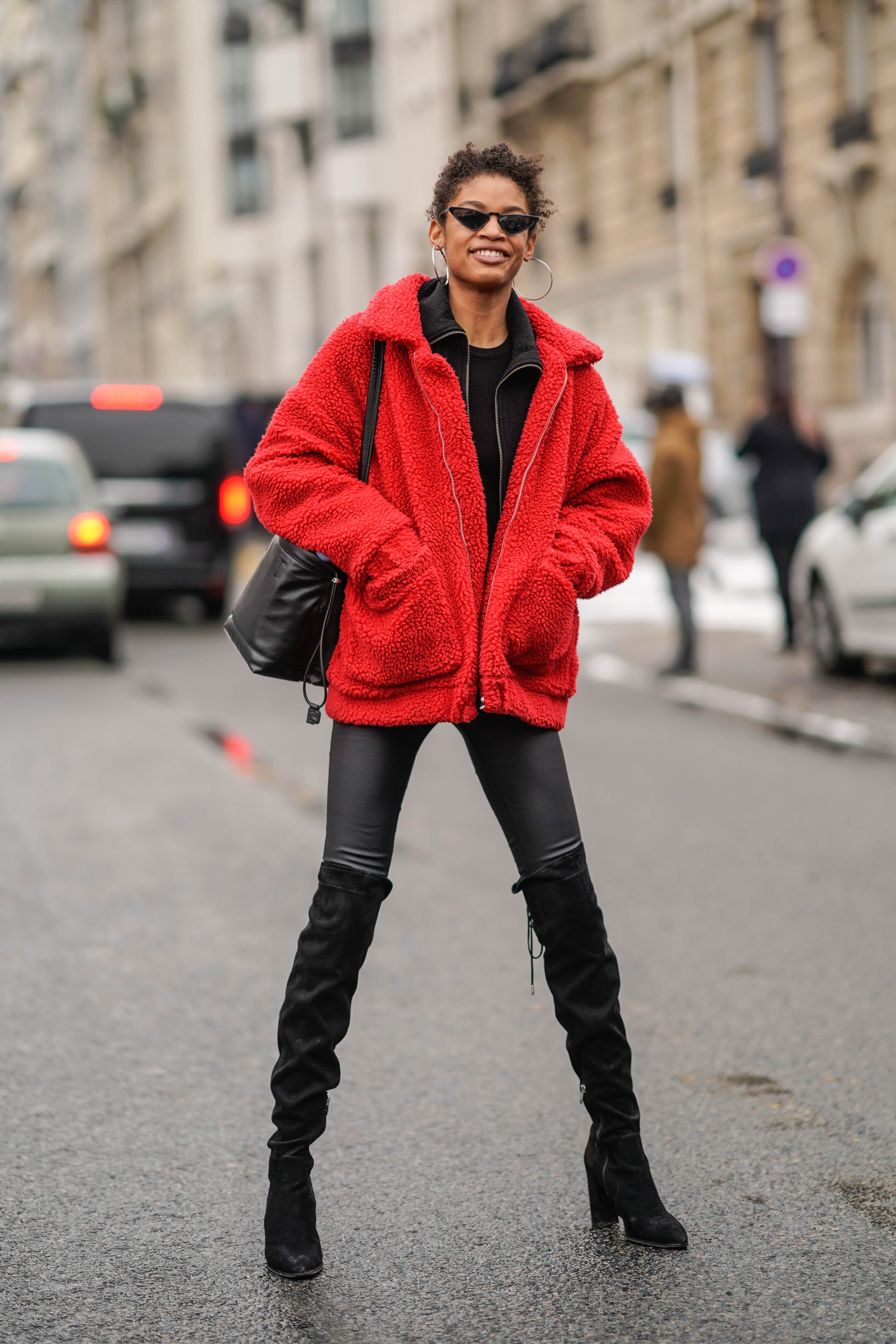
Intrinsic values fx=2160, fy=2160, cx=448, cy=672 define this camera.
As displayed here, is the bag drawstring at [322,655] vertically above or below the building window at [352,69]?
below

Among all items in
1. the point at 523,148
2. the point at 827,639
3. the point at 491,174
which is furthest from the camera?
the point at 523,148

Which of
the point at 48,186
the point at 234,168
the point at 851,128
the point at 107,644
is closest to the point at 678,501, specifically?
the point at 107,644

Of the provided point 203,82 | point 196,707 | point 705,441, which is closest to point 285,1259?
point 196,707

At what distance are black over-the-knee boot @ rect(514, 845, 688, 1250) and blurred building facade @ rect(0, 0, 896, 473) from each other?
17.7 metres

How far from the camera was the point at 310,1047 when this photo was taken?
3678 millimetres

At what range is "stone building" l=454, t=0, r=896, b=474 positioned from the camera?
28984 millimetres

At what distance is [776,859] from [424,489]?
13.7 feet

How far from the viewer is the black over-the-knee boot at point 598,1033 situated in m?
3.76

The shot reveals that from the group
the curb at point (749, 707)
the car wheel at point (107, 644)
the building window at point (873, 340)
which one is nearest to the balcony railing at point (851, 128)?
the building window at point (873, 340)

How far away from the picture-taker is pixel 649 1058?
198 inches

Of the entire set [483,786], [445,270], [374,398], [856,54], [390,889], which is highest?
[856,54]

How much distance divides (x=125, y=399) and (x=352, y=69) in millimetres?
35427

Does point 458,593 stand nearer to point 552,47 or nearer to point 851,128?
point 851,128

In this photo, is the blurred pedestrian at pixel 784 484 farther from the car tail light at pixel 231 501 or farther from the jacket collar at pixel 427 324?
the jacket collar at pixel 427 324
